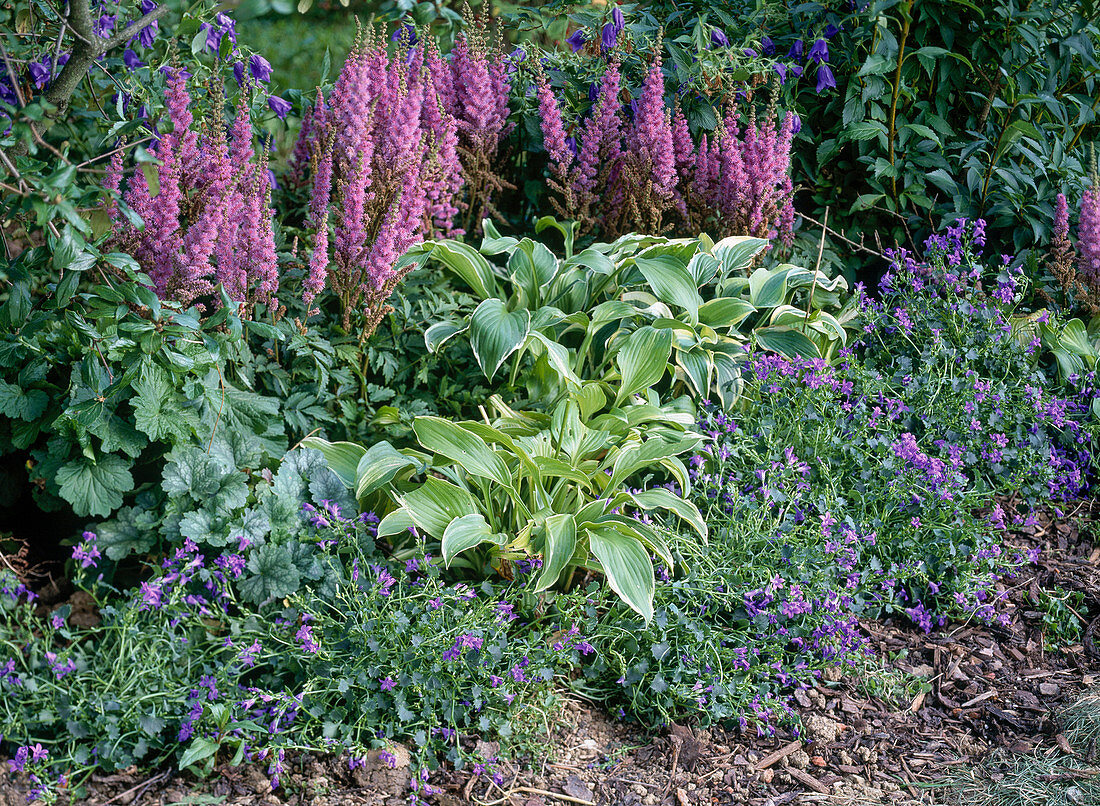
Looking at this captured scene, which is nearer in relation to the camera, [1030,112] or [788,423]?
[788,423]

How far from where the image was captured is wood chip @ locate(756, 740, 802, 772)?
2082mm

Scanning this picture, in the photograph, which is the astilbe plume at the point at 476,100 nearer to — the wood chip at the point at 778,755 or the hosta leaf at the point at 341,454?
the hosta leaf at the point at 341,454

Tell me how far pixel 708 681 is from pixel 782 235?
1.80 m

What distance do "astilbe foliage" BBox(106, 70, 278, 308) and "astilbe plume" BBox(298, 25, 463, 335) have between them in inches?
6.0

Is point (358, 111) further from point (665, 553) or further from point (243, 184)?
point (665, 553)

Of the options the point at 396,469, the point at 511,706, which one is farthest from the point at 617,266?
the point at 511,706

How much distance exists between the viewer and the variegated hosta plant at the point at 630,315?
2623 mm

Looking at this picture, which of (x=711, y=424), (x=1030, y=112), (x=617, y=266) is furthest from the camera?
(x=1030, y=112)

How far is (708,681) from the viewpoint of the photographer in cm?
212

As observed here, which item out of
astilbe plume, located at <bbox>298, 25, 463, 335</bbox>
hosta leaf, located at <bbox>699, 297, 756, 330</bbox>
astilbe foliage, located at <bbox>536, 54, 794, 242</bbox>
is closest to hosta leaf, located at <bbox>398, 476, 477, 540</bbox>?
astilbe plume, located at <bbox>298, 25, 463, 335</bbox>

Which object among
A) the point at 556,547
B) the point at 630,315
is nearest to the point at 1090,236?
the point at 630,315

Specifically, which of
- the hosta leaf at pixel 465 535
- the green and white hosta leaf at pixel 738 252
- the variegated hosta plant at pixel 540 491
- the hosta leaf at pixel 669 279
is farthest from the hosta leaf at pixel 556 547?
the green and white hosta leaf at pixel 738 252

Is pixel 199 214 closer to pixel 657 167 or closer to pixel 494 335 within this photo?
pixel 494 335

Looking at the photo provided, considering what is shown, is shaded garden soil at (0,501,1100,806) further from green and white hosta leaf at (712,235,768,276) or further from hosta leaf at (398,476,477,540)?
green and white hosta leaf at (712,235,768,276)
